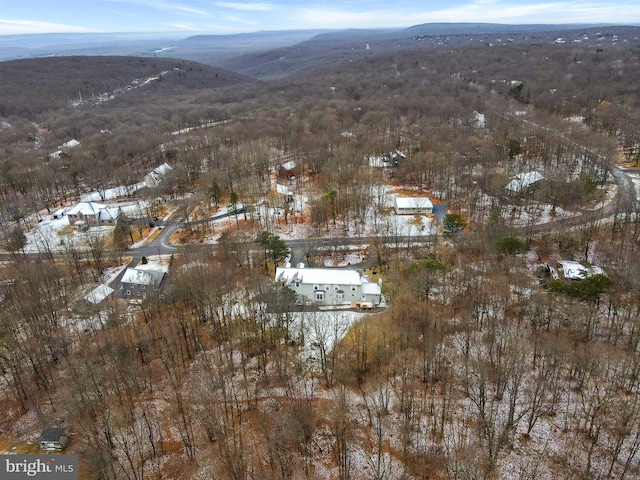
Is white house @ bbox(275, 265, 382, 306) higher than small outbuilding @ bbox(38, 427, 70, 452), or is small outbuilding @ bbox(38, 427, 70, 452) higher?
white house @ bbox(275, 265, 382, 306)

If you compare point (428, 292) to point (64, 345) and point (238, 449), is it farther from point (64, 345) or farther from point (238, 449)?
point (64, 345)

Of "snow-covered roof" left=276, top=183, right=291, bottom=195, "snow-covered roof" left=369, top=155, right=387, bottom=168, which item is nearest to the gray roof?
"snow-covered roof" left=276, top=183, right=291, bottom=195

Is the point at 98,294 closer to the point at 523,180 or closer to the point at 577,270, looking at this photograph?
the point at 577,270

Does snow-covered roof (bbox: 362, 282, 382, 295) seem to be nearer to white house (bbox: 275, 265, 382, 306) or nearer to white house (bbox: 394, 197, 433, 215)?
white house (bbox: 275, 265, 382, 306)

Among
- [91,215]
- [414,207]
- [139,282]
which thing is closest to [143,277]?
[139,282]

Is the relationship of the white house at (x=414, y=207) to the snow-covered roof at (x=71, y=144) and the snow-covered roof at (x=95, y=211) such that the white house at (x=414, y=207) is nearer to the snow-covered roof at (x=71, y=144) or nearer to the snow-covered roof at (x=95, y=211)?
the snow-covered roof at (x=95, y=211)

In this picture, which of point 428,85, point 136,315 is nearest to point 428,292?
point 136,315
